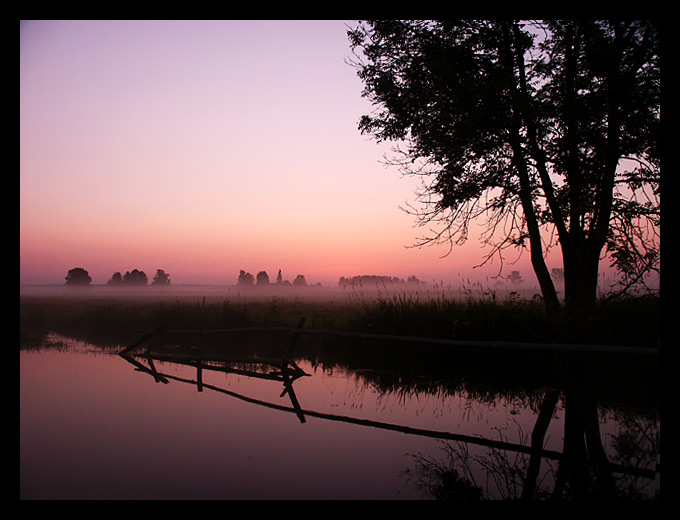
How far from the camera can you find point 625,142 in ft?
38.1

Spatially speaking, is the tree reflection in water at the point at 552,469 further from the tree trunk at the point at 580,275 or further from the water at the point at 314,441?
the tree trunk at the point at 580,275

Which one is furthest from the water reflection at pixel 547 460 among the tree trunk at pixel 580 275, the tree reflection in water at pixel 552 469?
the tree trunk at pixel 580 275

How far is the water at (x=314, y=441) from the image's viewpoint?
5.30 metres

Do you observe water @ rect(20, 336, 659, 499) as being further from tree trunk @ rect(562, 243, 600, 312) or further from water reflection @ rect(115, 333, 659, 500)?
tree trunk @ rect(562, 243, 600, 312)

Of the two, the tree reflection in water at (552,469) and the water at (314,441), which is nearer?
the tree reflection in water at (552,469)

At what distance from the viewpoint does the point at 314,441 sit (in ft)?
22.5

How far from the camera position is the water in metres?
5.30

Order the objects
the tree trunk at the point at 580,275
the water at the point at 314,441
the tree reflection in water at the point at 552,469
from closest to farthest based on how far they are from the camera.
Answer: the tree reflection in water at the point at 552,469 < the water at the point at 314,441 < the tree trunk at the point at 580,275

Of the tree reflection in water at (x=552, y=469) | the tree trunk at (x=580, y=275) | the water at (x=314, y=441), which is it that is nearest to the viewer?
the tree reflection in water at (x=552, y=469)

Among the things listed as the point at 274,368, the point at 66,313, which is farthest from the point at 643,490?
the point at 66,313

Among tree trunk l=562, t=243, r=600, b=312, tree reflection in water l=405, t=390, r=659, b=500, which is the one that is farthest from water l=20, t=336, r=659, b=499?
tree trunk l=562, t=243, r=600, b=312

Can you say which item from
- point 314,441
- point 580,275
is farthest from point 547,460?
point 580,275
